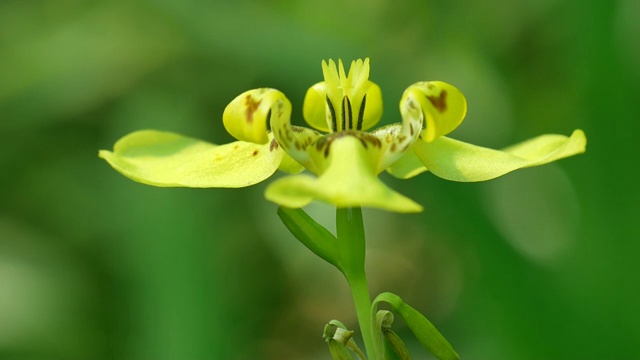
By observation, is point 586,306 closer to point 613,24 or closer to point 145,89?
point 613,24

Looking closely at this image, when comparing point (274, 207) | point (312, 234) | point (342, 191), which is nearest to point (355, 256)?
point (312, 234)

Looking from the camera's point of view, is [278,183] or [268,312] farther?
[268,312]

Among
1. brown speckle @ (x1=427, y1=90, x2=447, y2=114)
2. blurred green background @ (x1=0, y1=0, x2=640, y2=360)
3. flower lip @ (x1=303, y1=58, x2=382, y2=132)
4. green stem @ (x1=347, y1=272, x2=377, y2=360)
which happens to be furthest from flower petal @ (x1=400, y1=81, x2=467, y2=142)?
blurred green background @ (x1=0, y1=0, x2=640, y2=360)

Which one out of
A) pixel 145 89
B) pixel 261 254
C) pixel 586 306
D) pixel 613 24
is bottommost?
pixel 586 306

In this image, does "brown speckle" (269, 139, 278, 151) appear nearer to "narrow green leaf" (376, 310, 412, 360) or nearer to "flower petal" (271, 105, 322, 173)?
"flower petal" (271, 105, 322, 173)

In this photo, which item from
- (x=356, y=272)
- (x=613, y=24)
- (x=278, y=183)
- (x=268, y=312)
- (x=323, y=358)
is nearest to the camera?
A: (x=278, y=183)

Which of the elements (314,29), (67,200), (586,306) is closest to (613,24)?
(586,306)

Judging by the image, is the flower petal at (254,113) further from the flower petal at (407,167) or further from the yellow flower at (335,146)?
the flower petal at (407,167)

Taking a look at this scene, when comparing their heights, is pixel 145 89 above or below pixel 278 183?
above
